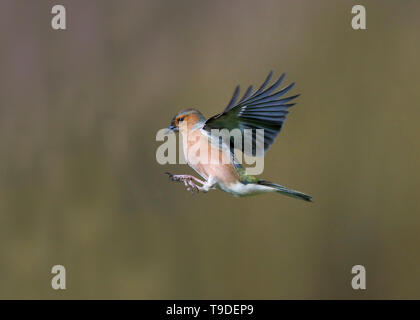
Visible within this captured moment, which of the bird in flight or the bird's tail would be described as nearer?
the bird's tail

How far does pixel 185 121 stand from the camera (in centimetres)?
137

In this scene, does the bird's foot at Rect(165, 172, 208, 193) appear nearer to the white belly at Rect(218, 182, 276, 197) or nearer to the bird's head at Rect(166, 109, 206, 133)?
the white belly at Rect(218, 182, 276, 197)

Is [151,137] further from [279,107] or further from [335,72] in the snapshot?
[279,107]

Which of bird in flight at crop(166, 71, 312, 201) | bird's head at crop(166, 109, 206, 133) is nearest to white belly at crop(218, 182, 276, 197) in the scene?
bird in flight at crop(166, 71, 312, 201)

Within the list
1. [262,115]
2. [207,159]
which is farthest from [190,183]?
[262,115]

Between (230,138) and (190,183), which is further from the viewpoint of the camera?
(230,138)

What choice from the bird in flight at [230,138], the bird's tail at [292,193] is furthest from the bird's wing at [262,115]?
the bird's tail at [292,193]

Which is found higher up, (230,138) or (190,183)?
(230,138)

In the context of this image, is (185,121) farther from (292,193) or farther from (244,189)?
(292,193)

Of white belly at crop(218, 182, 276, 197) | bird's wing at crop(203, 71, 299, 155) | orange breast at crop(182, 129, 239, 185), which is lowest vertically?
white belly at crop(218, 182, 276, 197)

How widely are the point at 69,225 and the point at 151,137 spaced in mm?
557

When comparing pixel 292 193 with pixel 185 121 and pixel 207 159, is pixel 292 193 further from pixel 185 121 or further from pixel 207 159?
pixel 185 121

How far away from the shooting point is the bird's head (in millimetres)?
1363

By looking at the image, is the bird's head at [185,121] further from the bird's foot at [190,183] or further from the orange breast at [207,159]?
the bird's foot at [190,183]
